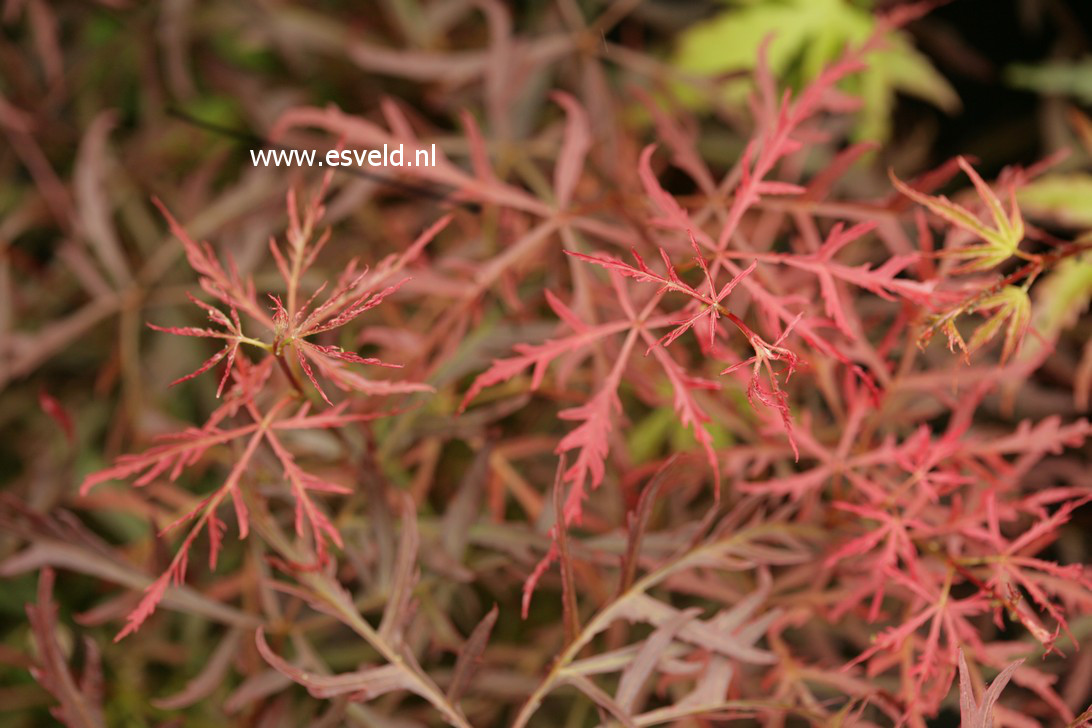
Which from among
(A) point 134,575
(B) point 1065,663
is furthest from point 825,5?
(A) point 134,575

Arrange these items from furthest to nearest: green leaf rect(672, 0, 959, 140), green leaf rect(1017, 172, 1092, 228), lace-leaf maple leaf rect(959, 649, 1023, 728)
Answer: green leaf rect(672, 0, 959, 140) < green leaf rect(1017, 172, 1092, 228) < lace-leaf maple leaf rect(959, 649, 1023, 728)

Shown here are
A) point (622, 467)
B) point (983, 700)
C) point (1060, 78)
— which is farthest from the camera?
point (1060, 78)

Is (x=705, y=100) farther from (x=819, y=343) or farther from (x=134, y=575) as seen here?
(x=134, y=575)

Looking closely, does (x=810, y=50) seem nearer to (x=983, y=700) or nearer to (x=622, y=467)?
(x=622, y=467)

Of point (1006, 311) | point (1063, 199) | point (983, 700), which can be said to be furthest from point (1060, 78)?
point (983, 700)

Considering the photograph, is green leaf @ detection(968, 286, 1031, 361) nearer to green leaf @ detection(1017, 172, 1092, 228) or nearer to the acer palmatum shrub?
the acer palmatum shrub

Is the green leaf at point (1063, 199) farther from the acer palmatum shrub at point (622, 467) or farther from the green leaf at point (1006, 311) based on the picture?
the green leaf at point (1006, 311)

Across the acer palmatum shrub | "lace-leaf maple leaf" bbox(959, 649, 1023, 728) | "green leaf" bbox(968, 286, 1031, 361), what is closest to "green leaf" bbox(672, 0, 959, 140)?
the acer palmatum shrub

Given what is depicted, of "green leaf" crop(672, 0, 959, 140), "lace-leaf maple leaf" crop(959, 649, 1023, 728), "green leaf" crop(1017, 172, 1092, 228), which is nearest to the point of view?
"lace-leaf maple leaf" crop(959, 649, 1023, 728)
